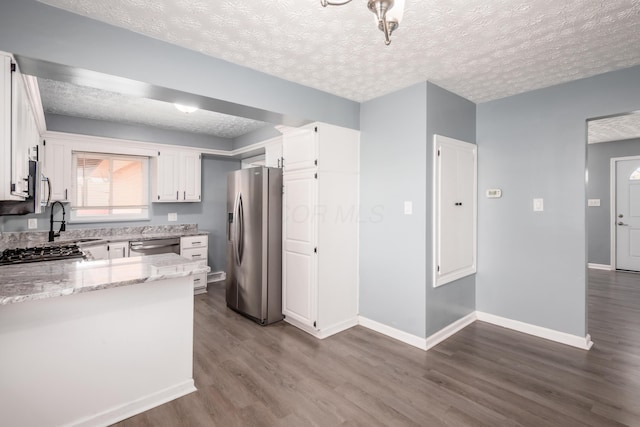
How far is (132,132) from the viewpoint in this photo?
180 inches

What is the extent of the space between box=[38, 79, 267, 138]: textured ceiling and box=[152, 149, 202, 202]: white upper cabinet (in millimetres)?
430

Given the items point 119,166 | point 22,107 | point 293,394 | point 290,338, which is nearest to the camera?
point 22,107

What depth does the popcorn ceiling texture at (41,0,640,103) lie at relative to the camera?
179 cm

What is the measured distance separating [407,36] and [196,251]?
4.17 m

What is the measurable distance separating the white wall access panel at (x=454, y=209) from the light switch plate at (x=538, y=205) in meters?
0.59

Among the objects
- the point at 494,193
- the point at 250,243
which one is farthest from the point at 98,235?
the point at 494,193

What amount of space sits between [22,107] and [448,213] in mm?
3639

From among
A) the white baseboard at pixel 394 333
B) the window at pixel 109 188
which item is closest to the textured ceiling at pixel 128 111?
the window at pixel 109 188

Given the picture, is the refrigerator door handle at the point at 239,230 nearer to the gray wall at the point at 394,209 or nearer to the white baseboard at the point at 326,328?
the white baseboard at the point at 326,328

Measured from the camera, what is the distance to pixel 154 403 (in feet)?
6.72

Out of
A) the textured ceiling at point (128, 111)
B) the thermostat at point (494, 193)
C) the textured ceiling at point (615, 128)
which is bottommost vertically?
the thermostat at point (494, 193)

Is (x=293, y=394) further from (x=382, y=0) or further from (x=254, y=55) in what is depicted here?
(x=254, y=55)

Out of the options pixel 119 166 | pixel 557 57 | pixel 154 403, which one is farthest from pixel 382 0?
pixel 119 166

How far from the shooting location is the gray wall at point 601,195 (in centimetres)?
611
